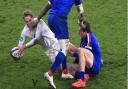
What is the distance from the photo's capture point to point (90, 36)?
5801mm

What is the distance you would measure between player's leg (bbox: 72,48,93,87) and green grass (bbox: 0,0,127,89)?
6.4 inches

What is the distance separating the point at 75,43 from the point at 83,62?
75.8 inches

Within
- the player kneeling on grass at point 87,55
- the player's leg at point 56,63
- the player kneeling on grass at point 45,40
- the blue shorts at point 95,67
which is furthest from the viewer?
the blue shorts at point 95,67

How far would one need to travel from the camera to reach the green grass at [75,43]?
5.77 meters

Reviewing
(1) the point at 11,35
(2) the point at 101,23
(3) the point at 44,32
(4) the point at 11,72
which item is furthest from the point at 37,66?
(2) the point at 101,23

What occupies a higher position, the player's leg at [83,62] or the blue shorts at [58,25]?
the blue shorts at [58,25]

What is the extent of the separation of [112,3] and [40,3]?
5.37 feet

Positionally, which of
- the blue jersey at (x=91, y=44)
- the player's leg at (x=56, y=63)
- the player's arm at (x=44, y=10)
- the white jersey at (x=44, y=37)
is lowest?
the player's leg at (x=56, y=63)

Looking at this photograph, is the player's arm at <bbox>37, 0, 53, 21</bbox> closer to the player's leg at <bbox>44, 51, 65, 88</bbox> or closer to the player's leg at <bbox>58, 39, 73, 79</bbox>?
the player's leg at <bbox>58, 39, 73, 79</bbox>

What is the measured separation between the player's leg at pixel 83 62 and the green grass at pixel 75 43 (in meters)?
0.16

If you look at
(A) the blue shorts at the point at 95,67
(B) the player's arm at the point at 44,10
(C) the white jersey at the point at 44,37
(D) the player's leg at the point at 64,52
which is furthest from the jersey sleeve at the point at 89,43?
(B) the player's arm at the point at 44,10

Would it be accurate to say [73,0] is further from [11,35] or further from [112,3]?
[112,3]

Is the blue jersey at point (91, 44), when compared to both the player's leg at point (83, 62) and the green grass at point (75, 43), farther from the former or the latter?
the green grass at point (75, 43)

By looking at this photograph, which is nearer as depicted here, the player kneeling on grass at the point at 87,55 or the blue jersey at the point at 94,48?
the player kneeling on grass at the point at 87,55
